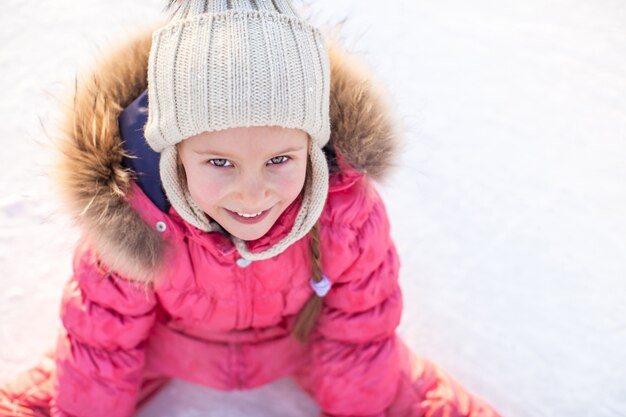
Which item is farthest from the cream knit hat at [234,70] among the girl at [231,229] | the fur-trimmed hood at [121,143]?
the fur-trimmed hood at [121,143]

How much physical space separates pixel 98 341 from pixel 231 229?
37 cm

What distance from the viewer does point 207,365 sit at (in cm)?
147

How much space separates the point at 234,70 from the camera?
1019mm

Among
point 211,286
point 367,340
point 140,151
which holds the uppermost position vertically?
point 140,151

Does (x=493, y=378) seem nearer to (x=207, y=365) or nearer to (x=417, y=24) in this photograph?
(x=207, y=365)

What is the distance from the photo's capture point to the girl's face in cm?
107

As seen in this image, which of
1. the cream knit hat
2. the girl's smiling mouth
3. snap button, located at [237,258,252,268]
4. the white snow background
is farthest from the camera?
the white snow background

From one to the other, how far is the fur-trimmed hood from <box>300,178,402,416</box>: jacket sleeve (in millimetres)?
101

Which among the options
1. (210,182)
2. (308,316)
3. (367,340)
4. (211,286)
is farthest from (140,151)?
(367,340)

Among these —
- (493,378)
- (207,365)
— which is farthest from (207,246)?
(493,378)

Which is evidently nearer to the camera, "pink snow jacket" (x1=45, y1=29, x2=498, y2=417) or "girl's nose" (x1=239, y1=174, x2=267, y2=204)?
"girl's nose" (x1=239, y1=174, x2=267, y2=204)

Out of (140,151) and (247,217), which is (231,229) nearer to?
(247,217)

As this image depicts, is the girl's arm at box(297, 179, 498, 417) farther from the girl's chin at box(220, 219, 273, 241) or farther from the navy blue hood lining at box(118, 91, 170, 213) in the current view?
the navy blue hood lining at box(118, 91, 170, 213)

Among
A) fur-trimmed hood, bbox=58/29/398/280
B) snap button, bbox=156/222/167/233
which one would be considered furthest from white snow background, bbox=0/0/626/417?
snap button, bbox=156/222/167/233
